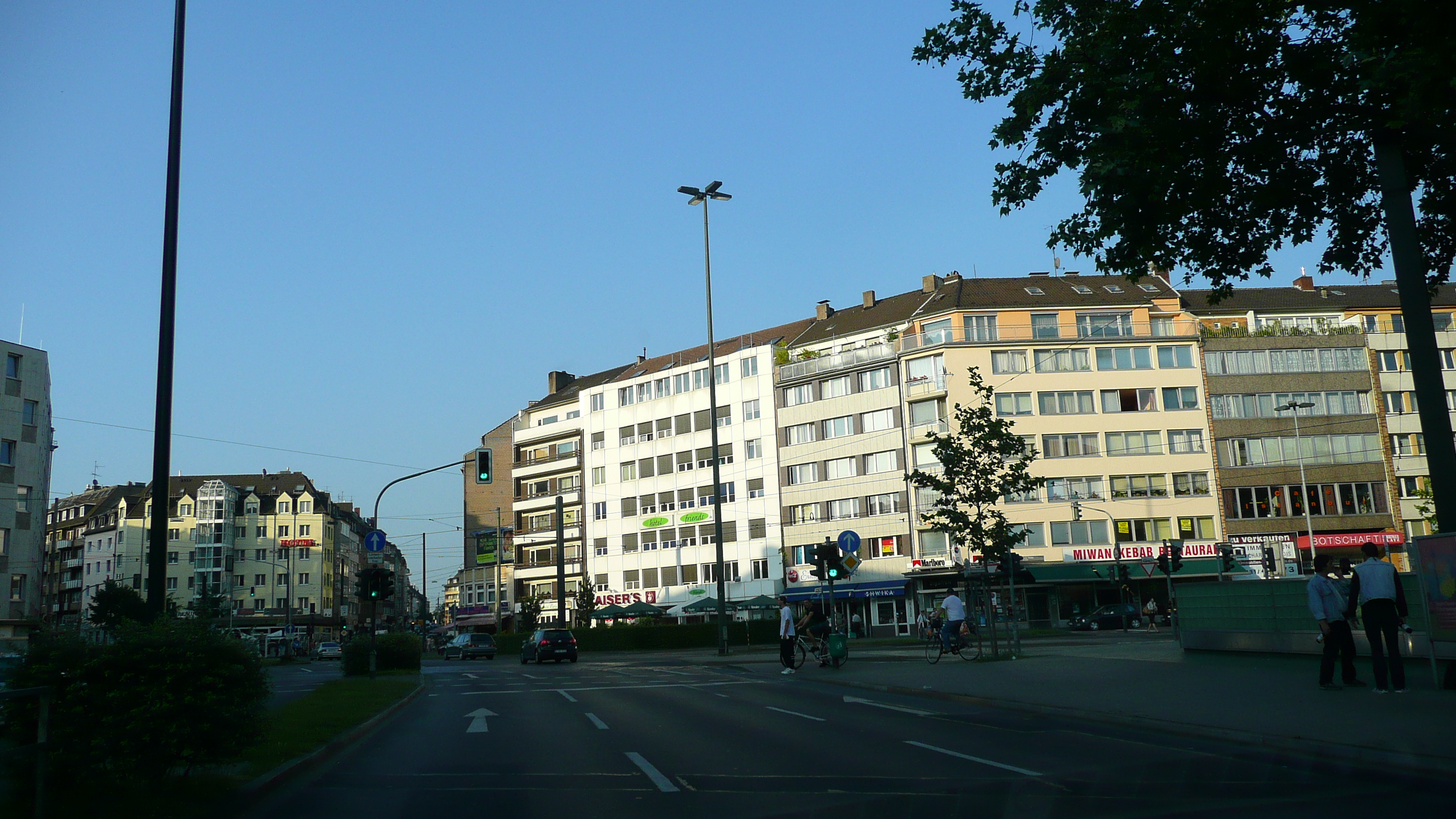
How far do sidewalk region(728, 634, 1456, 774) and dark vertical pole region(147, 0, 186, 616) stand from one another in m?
10.4

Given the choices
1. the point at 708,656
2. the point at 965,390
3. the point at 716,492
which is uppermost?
the point at 965,390

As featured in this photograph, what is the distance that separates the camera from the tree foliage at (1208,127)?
1416 centimetres

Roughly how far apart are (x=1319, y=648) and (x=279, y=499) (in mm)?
116532

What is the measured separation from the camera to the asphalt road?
8289 millimetres

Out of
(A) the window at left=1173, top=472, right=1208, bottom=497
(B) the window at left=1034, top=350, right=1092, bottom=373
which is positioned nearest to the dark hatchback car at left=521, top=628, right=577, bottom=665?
(B) the window at left=1034, top=350, right=1092, bottom=373

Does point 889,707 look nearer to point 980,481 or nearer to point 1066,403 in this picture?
point 980,481

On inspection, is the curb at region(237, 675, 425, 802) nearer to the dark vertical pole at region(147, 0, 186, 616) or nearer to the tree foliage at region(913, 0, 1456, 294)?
the dark vertical pole at region(147, 0, 186, 616)

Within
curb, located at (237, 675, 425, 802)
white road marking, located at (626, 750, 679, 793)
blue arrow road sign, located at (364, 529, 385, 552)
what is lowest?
white road marking, located at (626, 750, 679, 793)

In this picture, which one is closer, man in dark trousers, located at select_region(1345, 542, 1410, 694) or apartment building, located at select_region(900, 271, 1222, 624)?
man in dark trousers, located at select_region(1345, 542, 1410, 694)

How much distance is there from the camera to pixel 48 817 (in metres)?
7.36

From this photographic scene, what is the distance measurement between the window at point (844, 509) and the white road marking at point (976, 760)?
193 feet

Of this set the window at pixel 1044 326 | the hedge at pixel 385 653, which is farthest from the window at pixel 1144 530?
the hedge at pixel 385 653

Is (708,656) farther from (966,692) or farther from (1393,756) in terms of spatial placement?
(1393,756)

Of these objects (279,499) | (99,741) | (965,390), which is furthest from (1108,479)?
(279,499)
